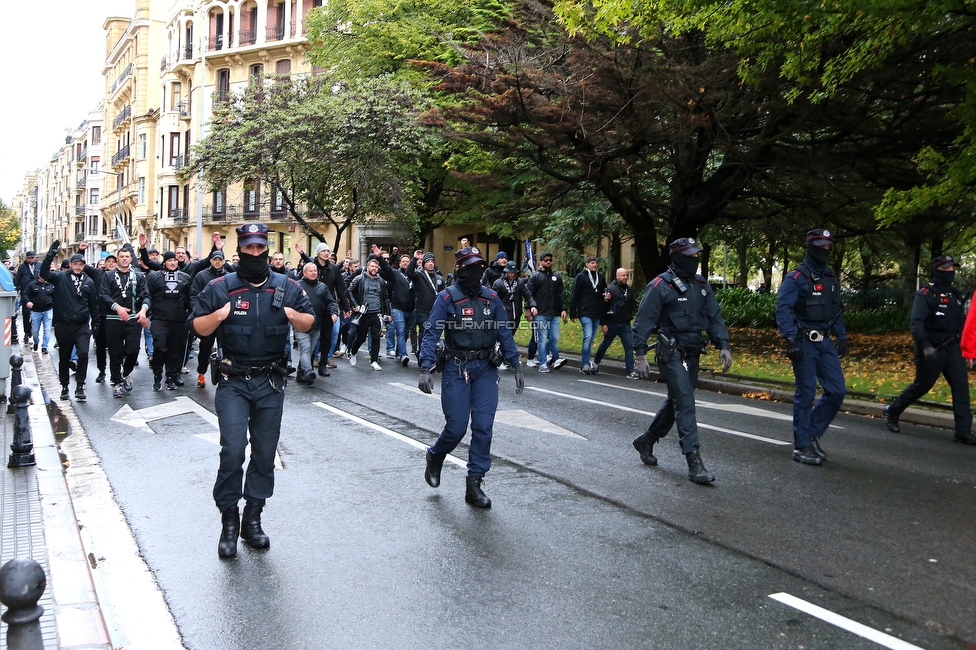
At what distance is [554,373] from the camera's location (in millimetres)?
15703

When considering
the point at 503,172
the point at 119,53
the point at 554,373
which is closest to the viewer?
the point at 554,373

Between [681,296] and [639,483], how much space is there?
5.17 ft

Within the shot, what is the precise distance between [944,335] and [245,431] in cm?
725

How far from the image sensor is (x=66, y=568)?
16.4ft

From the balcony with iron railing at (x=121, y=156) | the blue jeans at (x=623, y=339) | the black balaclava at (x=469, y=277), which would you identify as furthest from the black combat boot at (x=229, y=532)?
the balcony with iron railing at (x=121, y=156)

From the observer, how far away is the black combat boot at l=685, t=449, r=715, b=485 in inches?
286

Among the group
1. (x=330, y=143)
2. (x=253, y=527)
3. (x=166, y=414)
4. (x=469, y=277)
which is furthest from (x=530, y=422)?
(x=330, y=143)

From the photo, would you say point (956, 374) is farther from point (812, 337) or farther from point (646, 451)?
point (646, 451)

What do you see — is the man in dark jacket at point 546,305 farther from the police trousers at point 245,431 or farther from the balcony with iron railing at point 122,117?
the balcony with iron railing at point 122,117

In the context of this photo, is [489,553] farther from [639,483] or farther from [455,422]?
[639,483]

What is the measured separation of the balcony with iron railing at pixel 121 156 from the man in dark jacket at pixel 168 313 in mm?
63747

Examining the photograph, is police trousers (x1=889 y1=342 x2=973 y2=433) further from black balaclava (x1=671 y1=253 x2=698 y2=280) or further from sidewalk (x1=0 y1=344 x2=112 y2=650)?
sidewalk (x1=0 y1=344 x2=112 y2=650)

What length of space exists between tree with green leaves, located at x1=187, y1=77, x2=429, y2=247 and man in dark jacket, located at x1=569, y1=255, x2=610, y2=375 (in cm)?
1399

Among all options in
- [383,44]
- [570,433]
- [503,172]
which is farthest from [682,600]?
[383,44]
